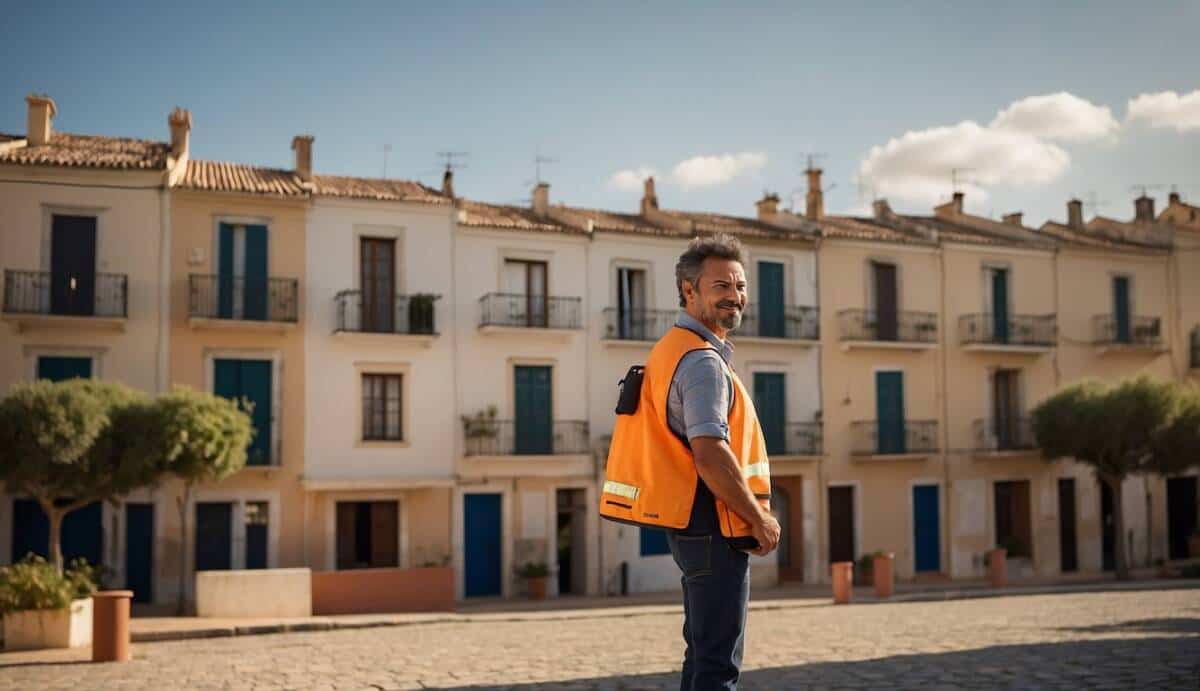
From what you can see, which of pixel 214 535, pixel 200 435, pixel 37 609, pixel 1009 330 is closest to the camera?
pixel 37 609

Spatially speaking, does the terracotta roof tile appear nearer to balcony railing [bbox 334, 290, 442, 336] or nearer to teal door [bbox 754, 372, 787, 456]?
balcony railing [bbox 334, 290, 442, 336]

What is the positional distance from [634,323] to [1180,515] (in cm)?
1862

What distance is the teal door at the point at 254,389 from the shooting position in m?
26.3

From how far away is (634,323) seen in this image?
3066cm

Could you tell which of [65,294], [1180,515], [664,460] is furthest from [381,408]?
[1180,515]

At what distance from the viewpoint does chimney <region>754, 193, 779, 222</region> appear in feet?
119

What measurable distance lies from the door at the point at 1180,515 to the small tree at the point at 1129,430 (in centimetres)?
566

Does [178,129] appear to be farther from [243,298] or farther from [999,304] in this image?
[999,304]

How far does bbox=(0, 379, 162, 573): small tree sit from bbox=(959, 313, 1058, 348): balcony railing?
22.4m

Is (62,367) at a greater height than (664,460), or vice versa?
(62,367)

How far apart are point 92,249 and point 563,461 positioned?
37.0 feet

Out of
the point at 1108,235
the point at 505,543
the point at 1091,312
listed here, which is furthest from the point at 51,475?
the point at 1108,235

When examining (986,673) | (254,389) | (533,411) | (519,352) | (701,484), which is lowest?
(986,673)

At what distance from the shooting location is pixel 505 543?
28625mm
